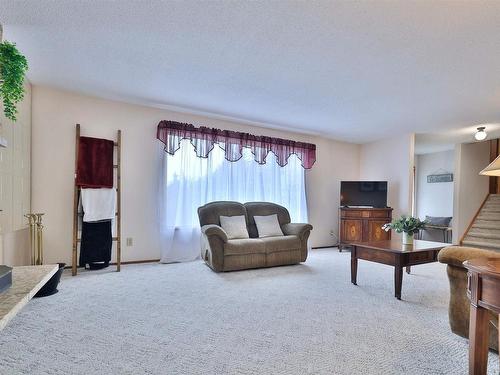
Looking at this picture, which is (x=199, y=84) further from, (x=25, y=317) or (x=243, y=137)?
(x=25, y=317)

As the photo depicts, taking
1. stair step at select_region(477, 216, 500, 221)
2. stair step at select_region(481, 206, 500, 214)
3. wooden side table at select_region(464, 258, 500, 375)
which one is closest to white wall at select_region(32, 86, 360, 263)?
wooden side table at select_region(464, 258, 500, 375)

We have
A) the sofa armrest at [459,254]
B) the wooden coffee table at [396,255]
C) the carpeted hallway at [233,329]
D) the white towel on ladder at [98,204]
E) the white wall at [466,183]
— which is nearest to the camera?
the carpeted hallway at [233,329]

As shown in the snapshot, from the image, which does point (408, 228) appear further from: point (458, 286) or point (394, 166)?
point (394, 166)

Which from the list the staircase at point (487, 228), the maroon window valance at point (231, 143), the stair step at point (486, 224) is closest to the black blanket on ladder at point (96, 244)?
the maroon window valance at point (231, 143)

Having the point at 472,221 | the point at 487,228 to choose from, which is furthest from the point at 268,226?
the point at 472,221

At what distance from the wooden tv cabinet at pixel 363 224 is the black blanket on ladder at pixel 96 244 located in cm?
397

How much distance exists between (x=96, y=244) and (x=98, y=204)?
20.7 inches

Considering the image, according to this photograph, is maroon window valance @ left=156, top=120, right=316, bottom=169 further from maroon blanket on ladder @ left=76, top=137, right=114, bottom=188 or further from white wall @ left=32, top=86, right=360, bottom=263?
maroon blanket on ladder @ left=76, top=137, right=114, bottom=188

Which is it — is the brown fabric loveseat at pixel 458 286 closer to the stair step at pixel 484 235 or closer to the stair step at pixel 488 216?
the stair step at pixel 484 235

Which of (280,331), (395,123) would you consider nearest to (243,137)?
(395,123)

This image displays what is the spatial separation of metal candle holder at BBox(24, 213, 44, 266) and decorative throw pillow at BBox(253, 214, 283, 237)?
2.74 meters

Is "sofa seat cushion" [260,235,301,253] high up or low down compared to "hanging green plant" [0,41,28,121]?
down

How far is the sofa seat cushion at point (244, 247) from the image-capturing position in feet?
12.2

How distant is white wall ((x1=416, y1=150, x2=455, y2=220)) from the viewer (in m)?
7.08
